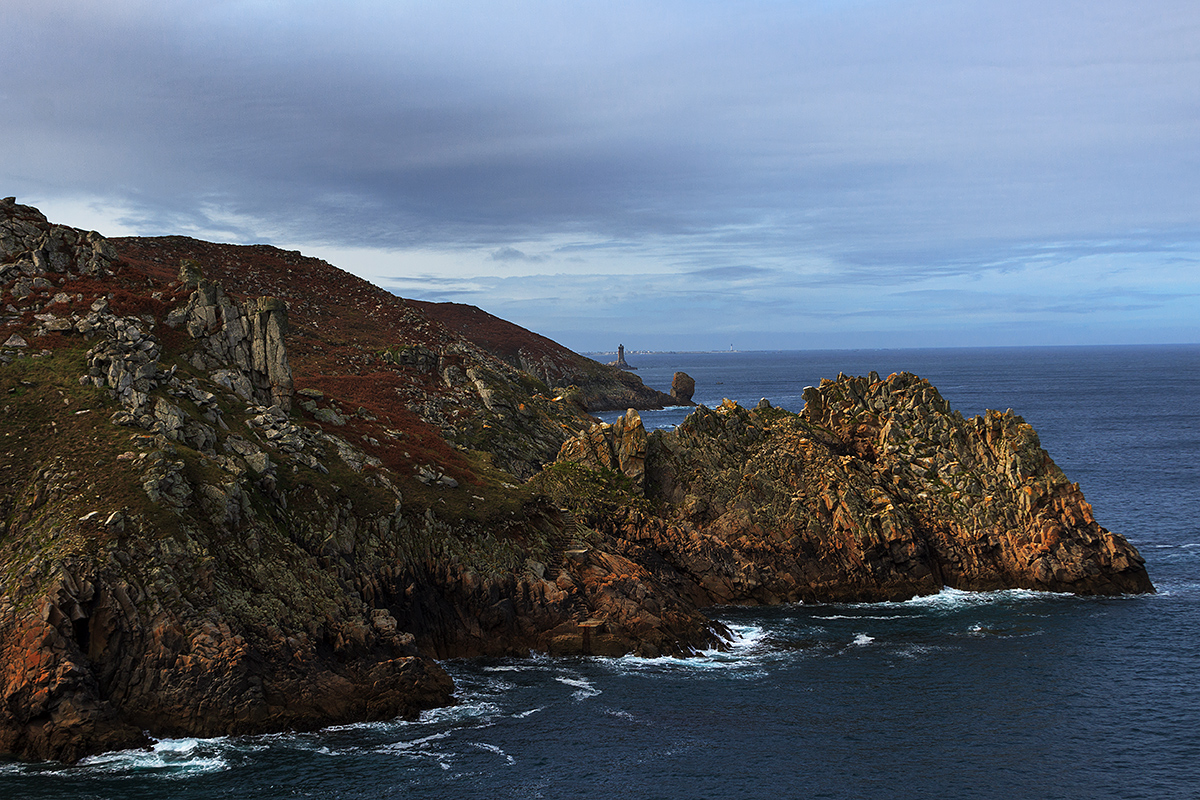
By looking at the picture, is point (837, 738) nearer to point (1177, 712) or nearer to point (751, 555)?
point (1177, 712)

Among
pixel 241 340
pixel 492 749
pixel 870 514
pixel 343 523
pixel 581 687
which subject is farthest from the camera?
pixel 870 514

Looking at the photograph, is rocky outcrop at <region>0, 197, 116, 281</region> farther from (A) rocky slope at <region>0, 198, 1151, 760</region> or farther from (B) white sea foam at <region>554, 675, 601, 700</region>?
(B) white sea foam at <region>554, 675, 601, 700</region>

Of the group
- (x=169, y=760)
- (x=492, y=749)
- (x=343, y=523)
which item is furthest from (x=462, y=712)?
(x=343, y=523)

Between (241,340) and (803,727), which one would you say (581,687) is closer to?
(803,727)

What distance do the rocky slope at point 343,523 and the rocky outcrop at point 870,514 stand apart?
0.24m

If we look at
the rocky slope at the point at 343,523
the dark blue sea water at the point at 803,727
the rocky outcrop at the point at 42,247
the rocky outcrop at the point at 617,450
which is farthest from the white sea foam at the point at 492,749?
the rocky outcrop at the point at 42,247

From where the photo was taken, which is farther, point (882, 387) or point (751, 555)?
point (882, 387)

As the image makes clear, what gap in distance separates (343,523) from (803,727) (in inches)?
1359

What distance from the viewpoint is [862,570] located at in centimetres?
8281

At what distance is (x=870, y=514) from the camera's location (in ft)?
279

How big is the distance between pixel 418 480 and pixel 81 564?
2798 centimetres

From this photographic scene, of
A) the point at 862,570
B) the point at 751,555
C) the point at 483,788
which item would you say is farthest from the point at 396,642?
the point at 862,570

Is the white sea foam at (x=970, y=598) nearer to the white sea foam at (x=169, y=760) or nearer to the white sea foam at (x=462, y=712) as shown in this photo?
the white sea foam at (x=462, y=712)

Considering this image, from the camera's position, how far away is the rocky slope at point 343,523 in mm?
A: 51344
